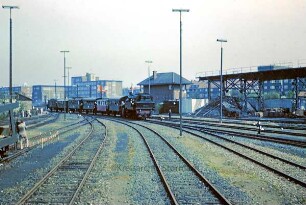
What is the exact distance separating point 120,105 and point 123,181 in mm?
42977

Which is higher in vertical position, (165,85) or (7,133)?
(165,85)

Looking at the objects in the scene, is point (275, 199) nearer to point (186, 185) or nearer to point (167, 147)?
point (186, 185)

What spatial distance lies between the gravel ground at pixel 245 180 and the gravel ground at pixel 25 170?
575 centimetres

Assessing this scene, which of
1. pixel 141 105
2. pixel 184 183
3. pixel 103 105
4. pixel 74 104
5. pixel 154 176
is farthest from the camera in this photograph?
pixel 74 104

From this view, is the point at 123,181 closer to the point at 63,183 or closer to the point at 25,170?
the point at 63,183

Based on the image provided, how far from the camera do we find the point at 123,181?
39.8 ft

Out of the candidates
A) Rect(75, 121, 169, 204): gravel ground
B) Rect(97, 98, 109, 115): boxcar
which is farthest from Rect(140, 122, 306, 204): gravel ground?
Rect(97, 98, 109, 115): boxcar

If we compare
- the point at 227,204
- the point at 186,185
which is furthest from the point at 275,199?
the point at 186,185

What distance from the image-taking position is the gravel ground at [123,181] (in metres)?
9.85

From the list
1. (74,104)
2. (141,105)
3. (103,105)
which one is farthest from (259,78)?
(74,104)

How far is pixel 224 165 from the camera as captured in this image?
15102 mm

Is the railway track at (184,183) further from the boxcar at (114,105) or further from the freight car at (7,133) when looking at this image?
the boxcar at (114,105)

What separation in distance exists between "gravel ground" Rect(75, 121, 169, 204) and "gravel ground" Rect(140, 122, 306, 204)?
6.37ft

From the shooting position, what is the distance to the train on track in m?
46.7
